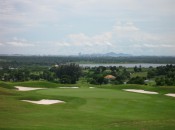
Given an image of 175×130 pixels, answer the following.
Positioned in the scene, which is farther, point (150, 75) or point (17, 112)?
point (150, 75)

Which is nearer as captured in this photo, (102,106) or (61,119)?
(61,119)

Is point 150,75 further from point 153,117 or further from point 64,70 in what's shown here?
point 153,117

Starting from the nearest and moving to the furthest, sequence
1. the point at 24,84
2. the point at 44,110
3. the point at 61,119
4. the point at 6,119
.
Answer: the point at 6,119, the point at 61,119, the point at 44,110, the point at 24,84

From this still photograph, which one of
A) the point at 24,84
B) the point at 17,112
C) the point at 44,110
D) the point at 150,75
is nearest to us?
the point at 17,112

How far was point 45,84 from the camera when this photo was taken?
46.0 m

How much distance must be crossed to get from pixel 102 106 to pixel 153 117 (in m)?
5.46

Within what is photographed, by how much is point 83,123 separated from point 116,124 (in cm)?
A: 204

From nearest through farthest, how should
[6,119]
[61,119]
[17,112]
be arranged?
1. [6,119]
2. [61,119]
3. [17,112]

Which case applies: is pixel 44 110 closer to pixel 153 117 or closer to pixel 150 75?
pixel 153 117

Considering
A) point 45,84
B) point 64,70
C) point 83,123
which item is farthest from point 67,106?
point 64,70

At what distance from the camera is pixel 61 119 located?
19.9 meters

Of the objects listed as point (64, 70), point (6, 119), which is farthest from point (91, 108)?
point (64, 70)

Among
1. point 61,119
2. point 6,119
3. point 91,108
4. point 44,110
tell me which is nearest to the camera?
point 6,119

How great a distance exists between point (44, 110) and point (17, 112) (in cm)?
245
